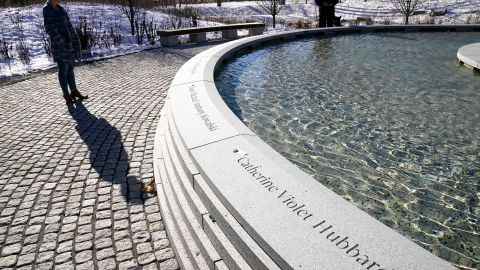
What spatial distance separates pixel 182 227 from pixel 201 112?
177cm

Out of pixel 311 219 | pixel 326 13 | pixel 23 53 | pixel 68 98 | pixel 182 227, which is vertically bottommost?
pixel 182 227

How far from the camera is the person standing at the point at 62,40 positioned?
6.74 meters

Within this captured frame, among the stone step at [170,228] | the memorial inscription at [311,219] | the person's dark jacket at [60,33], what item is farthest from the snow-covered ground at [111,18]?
the memorial inscription at [311,219]

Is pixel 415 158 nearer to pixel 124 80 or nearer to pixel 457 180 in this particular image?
pixel 457 180

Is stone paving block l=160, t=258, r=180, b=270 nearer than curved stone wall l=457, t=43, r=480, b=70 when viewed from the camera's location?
Yes

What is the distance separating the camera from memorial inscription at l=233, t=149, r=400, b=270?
2.18 metres

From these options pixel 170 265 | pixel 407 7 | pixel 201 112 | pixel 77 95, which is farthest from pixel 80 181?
pixel 407 7

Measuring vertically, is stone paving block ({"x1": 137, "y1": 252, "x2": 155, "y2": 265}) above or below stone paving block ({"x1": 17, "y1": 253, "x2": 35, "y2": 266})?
below

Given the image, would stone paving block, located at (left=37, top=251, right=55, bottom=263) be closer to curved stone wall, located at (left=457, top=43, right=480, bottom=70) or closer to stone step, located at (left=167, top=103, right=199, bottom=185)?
stone step, located at (left=167, top=103, right=199, bottom=185)

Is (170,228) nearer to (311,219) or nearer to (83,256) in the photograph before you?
(83,256)

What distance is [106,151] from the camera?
5402 mm

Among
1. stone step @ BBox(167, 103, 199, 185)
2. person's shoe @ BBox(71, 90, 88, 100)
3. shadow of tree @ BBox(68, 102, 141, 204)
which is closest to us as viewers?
stone step @ BBox(167, 103, 199, 185)

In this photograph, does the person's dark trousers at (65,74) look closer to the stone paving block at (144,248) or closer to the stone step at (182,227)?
the stone step at (182,227)

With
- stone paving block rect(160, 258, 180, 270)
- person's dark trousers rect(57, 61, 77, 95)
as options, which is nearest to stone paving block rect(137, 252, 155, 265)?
stone paving block rect(160, 258, 180, 270)
